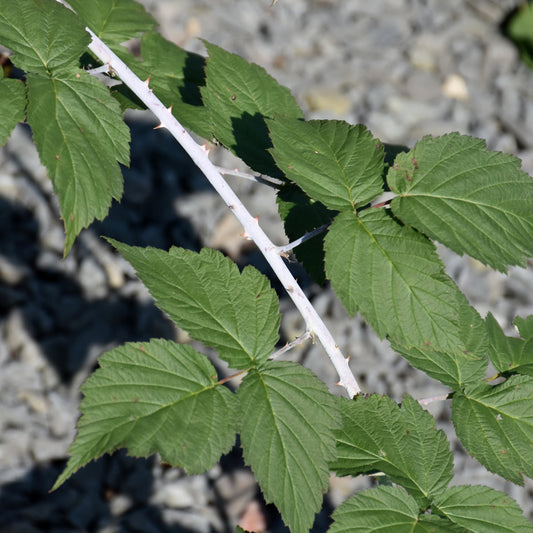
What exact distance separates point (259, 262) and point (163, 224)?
45 centimetres

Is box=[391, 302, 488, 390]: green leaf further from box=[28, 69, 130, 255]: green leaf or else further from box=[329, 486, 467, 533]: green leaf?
box=[28, 69, 130, 255]: green leaf

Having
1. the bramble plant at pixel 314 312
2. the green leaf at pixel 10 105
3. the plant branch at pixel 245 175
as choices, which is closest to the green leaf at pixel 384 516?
the bramble plant at pixel 314 312

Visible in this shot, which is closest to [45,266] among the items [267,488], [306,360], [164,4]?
[306,360]

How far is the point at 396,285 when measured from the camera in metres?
0.91

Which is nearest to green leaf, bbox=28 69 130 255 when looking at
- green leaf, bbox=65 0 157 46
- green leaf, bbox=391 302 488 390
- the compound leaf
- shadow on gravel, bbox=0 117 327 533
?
the compound leaf

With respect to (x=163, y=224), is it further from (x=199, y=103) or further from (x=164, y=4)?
(x=199, y=103)

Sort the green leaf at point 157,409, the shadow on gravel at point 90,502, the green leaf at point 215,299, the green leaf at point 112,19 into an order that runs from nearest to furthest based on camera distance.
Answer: the green leaf at point 157,409 < the green leaf at point 215,299 < the green leaf at point 112,19 < the shadow on gravel at point 90,502

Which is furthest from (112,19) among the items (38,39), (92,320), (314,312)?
(92,320)

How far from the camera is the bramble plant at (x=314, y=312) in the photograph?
863mm

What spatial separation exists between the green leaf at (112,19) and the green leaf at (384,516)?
0.90m

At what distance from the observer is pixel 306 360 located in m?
2.53

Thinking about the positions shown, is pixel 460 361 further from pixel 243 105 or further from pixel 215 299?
pixel 243 105

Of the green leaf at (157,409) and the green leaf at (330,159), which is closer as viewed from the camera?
the green leaf at (157,409)

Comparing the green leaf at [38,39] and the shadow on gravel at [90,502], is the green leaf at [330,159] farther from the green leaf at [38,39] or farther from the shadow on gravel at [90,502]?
the shadow on gravel at [90,502]
